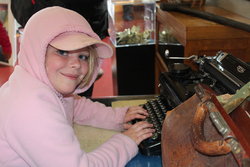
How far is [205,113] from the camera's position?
0.60m

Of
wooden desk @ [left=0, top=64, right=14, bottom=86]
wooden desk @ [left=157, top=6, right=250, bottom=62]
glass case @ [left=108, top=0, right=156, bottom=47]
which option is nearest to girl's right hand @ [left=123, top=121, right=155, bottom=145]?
wooden desk @ [left=157, top=6, right=250, bottom=62]

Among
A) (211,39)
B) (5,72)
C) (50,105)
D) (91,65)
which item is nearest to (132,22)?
(211,39)

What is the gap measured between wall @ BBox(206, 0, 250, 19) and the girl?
797 mm

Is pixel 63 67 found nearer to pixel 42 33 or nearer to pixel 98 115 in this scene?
pixel 42 33

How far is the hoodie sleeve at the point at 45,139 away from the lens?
820 mm

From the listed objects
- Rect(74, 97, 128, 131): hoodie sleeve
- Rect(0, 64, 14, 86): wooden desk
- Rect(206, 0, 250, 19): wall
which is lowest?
Rect(0, 64, 14, 86): wooden desk

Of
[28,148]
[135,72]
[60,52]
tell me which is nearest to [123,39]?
[135,72]

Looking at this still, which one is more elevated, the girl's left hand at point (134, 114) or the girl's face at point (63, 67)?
the girl's face at point (63, 67)

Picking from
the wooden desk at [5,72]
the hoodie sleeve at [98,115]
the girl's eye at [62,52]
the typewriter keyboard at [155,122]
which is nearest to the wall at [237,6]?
the typewriter keyboard at [155,122]

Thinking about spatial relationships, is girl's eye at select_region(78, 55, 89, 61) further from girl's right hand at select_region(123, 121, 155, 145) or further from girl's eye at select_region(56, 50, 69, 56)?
girl's right hand at select_region(123, 121, 155, 145)

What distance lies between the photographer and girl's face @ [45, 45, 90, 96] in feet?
3.25

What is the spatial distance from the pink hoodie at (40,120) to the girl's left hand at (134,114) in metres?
0.14

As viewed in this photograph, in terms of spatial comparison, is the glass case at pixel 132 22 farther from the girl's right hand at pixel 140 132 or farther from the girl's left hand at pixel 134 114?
the girl's right hand at pixel 140 132

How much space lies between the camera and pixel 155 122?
3.31 ft
